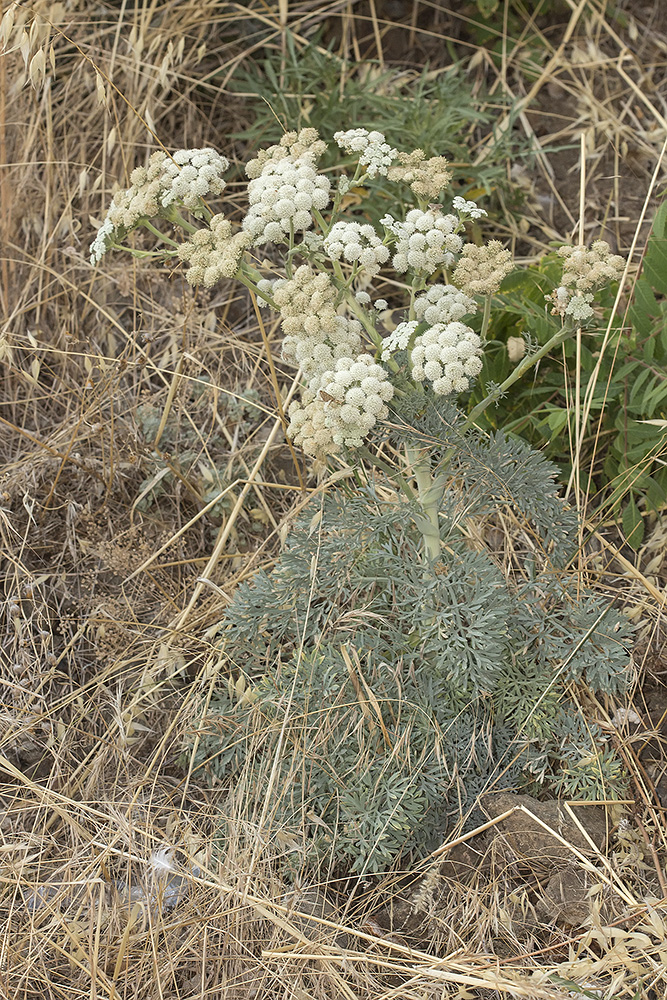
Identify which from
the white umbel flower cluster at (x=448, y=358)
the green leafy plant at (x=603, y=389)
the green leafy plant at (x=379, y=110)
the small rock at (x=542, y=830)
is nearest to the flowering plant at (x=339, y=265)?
the white umbel flower cluster at (x=448, y=358)

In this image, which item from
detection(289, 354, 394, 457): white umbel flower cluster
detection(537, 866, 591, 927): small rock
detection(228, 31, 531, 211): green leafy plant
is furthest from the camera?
detection(228, 31, 531, 211): green leafy plant

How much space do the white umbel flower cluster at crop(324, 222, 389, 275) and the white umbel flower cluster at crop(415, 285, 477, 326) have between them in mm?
121

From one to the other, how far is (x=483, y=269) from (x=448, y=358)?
21 cm

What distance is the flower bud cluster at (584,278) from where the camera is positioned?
1.44 meters

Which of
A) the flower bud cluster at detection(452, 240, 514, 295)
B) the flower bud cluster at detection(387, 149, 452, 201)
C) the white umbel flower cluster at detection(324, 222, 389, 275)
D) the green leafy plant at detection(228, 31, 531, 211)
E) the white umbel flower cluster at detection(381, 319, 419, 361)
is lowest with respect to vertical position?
the green leafy plant at detection(228, 31, 531, 211)

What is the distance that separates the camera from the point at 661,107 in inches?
120

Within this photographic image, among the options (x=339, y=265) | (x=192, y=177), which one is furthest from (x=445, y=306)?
(x=192, y=177)

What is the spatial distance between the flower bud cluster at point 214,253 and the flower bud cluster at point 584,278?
20.9 inches

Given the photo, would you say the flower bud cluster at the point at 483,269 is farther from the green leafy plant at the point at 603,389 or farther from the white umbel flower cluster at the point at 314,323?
the green leafy plant at the point at 603,389

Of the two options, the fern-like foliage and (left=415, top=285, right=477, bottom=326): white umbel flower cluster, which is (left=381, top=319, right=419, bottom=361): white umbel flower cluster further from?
the fern-like foliage

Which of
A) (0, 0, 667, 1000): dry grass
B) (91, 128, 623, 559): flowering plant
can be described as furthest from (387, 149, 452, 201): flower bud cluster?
(0, 0, 667, 1000): dry grass

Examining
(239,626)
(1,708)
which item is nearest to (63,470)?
(1,708)

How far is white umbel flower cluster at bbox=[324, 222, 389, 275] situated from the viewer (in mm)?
1350

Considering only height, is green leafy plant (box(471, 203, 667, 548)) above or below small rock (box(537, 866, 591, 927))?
above
